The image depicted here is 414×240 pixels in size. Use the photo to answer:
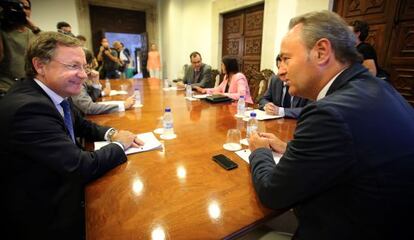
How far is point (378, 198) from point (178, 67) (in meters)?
6.77

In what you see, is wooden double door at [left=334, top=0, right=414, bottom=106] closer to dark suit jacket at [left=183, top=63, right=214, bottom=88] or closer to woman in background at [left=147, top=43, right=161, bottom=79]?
dark suit jacket at [left=183, top=63, right=214, bottom=88]

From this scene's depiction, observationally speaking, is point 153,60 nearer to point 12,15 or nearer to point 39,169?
point 12,15

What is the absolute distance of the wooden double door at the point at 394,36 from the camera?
103 inches

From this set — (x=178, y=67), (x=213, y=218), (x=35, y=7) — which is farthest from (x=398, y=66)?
(x=35, y=7)

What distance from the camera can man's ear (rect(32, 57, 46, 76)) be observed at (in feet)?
3.40

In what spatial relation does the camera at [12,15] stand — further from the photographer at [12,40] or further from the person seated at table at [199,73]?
the person seated at table at [199,73]

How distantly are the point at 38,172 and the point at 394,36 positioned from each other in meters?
3.64

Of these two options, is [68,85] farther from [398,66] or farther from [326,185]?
[398,66]

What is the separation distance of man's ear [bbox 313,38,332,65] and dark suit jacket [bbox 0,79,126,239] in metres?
0.98

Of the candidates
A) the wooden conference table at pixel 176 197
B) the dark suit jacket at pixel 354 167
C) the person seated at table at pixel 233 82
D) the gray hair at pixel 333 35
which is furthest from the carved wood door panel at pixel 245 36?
the dark suit jacket at pixel 354 167

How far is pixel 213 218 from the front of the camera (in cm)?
72

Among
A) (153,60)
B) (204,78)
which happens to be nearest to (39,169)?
(204,78)

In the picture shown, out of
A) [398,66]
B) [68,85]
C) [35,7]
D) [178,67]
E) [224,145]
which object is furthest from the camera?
[178,67]

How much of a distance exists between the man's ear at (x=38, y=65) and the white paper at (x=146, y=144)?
1.51 ft
